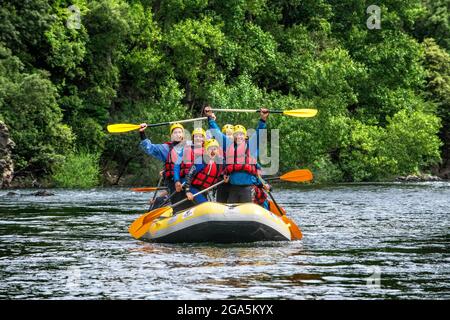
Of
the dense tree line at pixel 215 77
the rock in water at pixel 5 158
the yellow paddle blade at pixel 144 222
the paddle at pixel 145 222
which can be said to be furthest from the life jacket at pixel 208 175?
the dense tree line at pixel 215 77

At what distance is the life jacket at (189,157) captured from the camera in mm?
18266

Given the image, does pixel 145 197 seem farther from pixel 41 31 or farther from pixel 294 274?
pixel 294 274

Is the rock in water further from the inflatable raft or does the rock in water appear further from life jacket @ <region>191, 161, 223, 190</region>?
the inflatable raft

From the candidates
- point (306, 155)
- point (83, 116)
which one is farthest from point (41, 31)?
point (306, 155)

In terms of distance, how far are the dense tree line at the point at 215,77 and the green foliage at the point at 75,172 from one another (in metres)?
0.32

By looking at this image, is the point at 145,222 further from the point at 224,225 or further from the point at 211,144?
the point at 224,225

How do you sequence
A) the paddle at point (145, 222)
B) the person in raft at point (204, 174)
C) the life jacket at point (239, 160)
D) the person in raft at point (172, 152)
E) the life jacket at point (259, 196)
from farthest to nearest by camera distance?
the life jacket at point (259, 196)
the paddle at point (145, 222)
the person in raft at point (172, 152)
the person in raft at point (204, 174)
the life jacket at point (239, 160)

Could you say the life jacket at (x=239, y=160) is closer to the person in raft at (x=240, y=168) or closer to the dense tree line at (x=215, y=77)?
the person in raft at (x=240, y=168)

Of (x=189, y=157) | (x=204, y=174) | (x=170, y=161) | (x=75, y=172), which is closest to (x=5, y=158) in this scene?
(x=75, y=172)

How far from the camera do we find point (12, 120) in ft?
130

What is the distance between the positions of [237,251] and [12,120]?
971 inches

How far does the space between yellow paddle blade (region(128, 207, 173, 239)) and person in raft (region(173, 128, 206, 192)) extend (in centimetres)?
74

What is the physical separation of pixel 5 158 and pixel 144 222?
19.7 m

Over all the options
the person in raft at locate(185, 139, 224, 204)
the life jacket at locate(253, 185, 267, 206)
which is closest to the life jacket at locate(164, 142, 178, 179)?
the person in raft at locate(185, 139, 224, 204)
